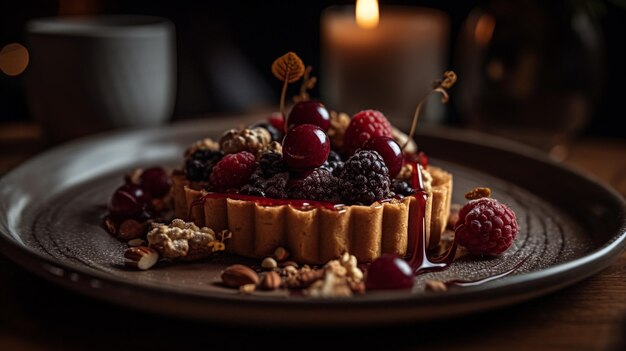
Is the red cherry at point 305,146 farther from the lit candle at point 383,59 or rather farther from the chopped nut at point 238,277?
the lit candle at point 383,59

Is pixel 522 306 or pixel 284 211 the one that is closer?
pixel 522 306

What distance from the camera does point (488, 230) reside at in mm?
1651

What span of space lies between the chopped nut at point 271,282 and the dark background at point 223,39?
2.72 metres

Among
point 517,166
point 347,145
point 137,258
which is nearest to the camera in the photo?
point 137,258

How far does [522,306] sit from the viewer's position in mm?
1370

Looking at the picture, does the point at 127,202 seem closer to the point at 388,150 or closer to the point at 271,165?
the point at 271,165

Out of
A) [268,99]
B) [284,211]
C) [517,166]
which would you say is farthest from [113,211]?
[268,99]

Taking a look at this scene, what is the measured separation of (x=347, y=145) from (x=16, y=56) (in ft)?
8.33

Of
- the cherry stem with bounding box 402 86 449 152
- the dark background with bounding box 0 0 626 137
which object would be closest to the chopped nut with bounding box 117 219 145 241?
the cherry stem with bounding box 402 86 449 152

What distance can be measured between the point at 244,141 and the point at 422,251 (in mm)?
500

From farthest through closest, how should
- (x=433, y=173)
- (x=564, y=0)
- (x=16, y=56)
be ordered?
1. (x=16, y=56)
2. (x=564, y=0)
3. (x=433, y=173)

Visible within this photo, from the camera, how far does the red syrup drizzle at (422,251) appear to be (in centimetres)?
162

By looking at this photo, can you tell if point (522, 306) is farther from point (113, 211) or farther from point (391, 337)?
point (113, 211)

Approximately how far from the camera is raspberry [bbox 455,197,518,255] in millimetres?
1652
